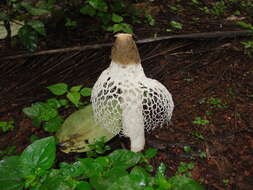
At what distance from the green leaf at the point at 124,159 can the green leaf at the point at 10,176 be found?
1.45ft

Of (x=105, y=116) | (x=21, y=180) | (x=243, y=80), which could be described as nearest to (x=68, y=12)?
(x=105, y=116)

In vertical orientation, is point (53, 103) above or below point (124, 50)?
below

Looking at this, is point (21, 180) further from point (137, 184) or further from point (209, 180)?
point (209, 180)

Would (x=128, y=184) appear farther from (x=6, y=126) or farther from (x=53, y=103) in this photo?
(x=6, y=126)

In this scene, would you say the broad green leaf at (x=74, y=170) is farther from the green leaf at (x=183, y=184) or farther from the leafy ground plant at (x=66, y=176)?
the green leaf at (x=183, y=184)

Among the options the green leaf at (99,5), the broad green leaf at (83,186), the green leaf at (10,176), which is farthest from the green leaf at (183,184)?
the green leaf at (99,5)

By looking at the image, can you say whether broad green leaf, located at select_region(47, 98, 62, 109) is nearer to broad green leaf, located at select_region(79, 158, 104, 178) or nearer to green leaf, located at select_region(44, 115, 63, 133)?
green leaf, located at select_region(44, 115, 63, 133)

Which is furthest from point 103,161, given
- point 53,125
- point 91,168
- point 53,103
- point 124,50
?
point 53,103

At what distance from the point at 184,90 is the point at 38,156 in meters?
1.53

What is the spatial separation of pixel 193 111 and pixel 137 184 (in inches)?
47.1

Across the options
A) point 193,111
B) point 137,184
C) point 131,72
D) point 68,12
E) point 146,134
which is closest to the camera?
point 137,184

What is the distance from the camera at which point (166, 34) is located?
294cm

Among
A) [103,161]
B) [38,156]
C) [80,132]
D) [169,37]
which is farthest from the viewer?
[169,37]

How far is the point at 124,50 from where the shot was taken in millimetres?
1426
